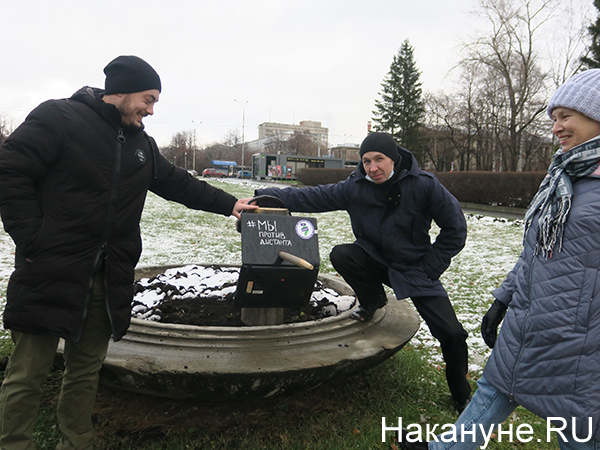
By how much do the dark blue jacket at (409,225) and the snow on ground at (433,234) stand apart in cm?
112

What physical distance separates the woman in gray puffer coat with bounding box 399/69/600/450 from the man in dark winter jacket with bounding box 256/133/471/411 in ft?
2.78

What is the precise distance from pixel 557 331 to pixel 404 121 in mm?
41310

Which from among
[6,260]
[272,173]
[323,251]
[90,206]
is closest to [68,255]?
[90,206]

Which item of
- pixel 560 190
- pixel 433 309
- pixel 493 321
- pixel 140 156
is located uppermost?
pixel 140 156

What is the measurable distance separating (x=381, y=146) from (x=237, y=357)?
1.59 m

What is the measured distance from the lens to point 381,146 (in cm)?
284

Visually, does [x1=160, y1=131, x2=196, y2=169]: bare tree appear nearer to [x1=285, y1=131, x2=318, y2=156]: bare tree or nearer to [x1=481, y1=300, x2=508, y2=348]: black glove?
[x1=285, y1=131, x2=318, y2=156]: bare tree

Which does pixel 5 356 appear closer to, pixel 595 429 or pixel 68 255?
pixel 68 255

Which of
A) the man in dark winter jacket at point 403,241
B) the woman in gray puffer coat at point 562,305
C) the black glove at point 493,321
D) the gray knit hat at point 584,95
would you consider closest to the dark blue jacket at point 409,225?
the man in dark winter jacket at point 403,241

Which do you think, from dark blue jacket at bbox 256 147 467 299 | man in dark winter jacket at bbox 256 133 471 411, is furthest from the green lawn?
dark blue jacket at bbox 256 147 467 299

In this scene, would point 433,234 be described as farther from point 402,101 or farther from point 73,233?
point 402,101

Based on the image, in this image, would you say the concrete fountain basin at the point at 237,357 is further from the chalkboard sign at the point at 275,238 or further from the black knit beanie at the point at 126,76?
the black knit beanie at the point at 126,76

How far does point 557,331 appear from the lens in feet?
5.34

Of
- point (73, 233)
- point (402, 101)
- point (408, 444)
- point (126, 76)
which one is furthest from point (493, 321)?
point (402, 101)
